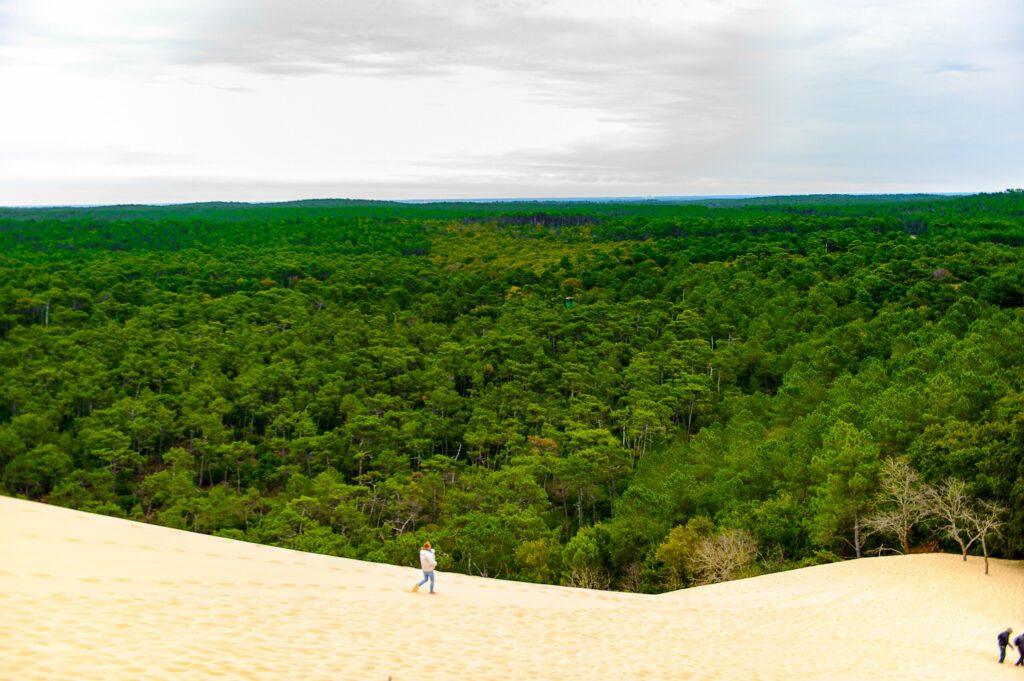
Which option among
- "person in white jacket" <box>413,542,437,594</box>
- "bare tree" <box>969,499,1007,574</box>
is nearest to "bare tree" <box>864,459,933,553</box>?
"bare tree" <box>969,499,1007,574</box>

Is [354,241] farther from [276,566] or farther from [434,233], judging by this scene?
[276,566]

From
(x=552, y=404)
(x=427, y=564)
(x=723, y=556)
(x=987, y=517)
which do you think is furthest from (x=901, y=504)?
(x=552, y=404)

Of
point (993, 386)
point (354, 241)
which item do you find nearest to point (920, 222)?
point (354, 241)

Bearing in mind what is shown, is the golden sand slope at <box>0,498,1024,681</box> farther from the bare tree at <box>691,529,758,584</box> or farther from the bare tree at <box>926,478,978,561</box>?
the bare tree at <box>691,529,758,584</box>

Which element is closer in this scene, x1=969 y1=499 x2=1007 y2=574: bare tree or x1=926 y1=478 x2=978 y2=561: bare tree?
x1=926 y1=478 x2=978 y2=561: bare tree

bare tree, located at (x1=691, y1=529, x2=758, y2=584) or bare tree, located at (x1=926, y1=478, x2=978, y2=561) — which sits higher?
bare tree, located at (x1=926, y1=478, x2=978, y2=561)

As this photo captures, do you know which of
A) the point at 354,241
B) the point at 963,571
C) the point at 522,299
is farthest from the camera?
the point at 354,241

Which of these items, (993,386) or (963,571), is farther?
(993,386)
